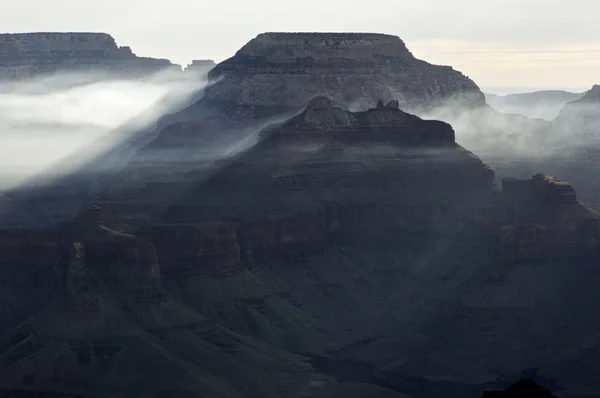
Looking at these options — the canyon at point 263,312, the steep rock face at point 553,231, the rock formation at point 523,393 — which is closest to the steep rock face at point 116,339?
→ the canyon at point 263,312

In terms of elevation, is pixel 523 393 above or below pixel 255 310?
above

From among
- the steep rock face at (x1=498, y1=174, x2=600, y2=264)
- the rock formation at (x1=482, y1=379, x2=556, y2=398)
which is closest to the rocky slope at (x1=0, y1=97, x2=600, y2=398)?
the steep rock face at (x1=498, y1=174, x2=600, y2=264)

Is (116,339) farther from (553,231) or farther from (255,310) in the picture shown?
(553,231)

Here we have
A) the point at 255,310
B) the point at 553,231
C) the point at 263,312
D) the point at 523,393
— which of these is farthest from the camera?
the point at 553,231

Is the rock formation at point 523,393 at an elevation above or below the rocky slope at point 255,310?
above

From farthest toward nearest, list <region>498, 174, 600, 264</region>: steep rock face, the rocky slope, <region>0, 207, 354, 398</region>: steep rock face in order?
<region>498, 174, 600, 264</region>: steep rock face < the rocky slope < <region>0, 207, 354, 398</region>: steep rock face

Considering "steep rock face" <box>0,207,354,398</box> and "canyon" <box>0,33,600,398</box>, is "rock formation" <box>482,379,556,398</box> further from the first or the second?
"steep rock face" <box>0,207,354,398</box>

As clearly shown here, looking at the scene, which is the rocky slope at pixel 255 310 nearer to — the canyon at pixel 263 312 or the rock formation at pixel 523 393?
the canyon at pixel 263 312

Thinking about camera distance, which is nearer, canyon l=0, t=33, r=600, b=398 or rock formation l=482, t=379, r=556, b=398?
rock formation l=482, t=379, r=556, b=398

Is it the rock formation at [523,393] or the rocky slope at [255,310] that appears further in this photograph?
the rocky slope at [255,310]

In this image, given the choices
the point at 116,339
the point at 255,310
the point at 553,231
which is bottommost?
the point at 255,310

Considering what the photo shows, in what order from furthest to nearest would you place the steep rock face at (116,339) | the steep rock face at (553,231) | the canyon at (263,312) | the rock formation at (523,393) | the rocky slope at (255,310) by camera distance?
1. the steep rock face at (553,231)
2. the rocky slope at (255,310)
3. the canyon at (263,312)
4. the steep rock face at (116,339)
5. the rock formation at (523,393)

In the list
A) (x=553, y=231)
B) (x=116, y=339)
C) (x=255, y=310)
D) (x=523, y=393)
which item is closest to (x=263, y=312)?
(x=255, y=310)
